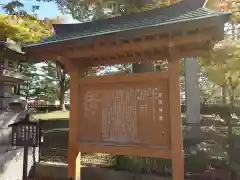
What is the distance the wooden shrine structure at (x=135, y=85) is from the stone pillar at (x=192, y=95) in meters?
7.26

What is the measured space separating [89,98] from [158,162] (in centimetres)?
334

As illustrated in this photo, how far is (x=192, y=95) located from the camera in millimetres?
11836

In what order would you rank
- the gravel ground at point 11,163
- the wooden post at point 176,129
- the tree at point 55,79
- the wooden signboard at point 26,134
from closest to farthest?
1. the wooden post at point 176,129
2. the wooden signboard at point 26,134
3. the gravel ground at point 11,163
4. the tree at point 55,79

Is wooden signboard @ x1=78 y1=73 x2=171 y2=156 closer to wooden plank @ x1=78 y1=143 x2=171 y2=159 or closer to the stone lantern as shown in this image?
wooden plank @ x1=78 y1=143 x2=171 y2=159

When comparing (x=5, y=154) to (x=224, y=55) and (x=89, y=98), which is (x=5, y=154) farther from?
(x=224, y=55)

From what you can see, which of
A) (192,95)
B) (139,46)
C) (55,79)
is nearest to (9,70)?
(139,46)

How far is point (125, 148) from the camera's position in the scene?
184 inches

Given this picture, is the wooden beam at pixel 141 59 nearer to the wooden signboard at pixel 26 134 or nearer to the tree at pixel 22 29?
the wooden signboard at pixel 26 134

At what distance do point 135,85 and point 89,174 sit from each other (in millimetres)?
3940

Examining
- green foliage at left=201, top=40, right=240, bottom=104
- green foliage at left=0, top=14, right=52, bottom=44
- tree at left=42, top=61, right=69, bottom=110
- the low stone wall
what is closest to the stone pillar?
green foliage at left=201, top=40, right=240, bottom=104

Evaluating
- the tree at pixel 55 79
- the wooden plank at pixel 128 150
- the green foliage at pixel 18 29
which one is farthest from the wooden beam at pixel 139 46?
the tree at pixel 55 79

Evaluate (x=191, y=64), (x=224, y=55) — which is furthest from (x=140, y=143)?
(x=191, y=64)

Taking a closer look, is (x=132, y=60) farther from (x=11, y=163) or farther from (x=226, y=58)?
(x=11, y=163)

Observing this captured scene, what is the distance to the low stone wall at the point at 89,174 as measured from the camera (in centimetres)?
686
